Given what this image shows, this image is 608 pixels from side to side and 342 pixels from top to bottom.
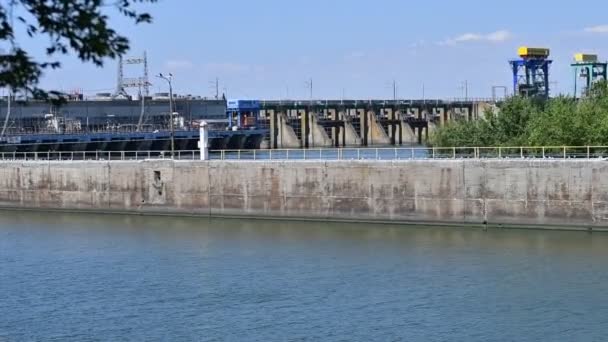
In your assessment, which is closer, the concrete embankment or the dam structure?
the concrete embankment

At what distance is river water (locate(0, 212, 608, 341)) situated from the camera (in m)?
27.5

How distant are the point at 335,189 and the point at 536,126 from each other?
1372cm

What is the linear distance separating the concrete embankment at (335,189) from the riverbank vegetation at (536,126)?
9.32 metres

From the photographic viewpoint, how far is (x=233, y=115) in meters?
134

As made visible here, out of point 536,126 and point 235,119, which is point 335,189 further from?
point 235,119

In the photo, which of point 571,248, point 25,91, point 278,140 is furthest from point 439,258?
point 278,140

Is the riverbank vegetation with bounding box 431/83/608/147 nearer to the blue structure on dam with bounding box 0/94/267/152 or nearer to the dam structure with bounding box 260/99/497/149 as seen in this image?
the blue structure on dam with bounding box 0/94/267/152

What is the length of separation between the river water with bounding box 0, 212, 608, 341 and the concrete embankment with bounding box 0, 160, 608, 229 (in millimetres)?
1626

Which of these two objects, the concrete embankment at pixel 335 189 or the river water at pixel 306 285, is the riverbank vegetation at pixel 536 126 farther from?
the river water at pixel 306 285

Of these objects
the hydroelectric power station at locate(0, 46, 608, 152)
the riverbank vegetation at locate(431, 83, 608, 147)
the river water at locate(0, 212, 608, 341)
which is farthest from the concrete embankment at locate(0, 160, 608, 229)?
the hydroelectric power station at locate(0, 46, 608, 152)

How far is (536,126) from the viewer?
192 ft

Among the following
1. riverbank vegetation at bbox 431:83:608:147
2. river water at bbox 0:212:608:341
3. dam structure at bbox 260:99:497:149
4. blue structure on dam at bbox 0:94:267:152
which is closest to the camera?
river water at bbox 0:212:608:341

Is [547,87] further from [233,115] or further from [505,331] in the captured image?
[505,331]

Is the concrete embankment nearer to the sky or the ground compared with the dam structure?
nearer to the ground
